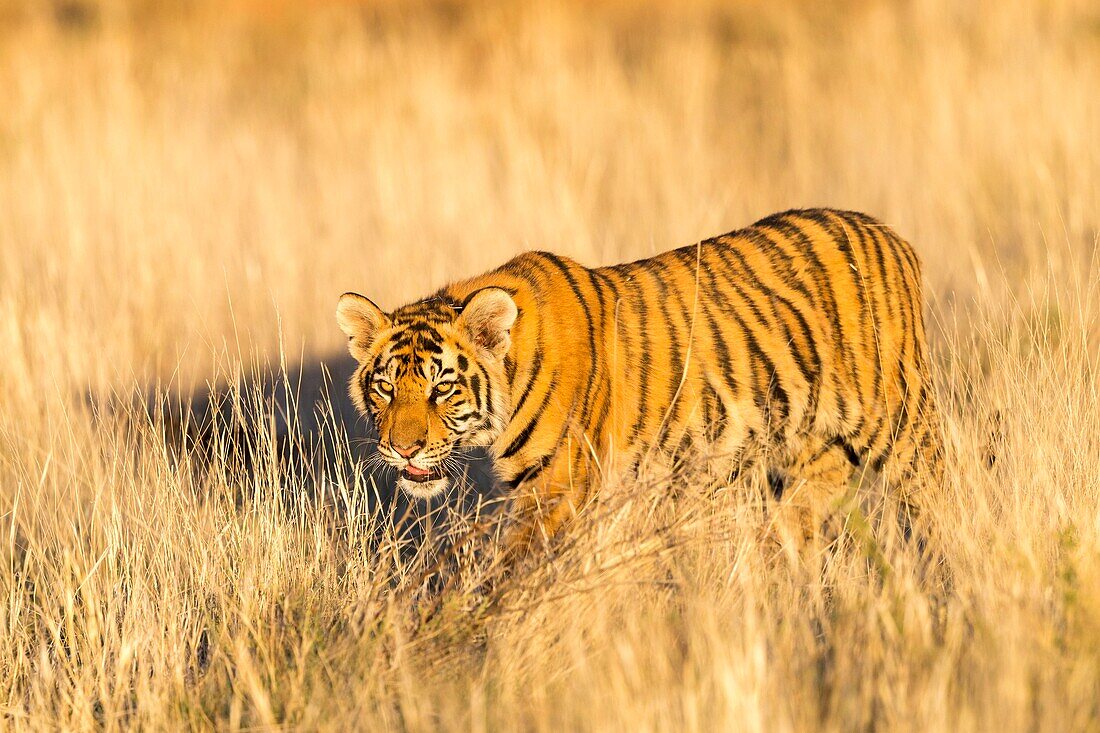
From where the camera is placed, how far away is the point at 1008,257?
22.3ft

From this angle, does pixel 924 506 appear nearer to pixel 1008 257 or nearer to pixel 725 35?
pixel 1008 257

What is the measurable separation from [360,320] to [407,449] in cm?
54

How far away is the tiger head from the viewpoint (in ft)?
12.7

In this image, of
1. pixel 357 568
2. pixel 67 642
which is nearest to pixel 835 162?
pixel 357 568

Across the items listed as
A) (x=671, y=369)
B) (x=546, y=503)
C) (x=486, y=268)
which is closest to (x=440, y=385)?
(x=546, y=503)

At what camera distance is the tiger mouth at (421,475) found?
3.93 meters

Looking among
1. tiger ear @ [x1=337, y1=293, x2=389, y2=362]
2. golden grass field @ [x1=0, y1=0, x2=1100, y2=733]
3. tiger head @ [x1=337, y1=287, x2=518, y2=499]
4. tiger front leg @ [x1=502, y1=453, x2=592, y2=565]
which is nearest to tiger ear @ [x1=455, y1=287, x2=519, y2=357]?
tiger head @ [x1=337, y1=287, x2=518, y2=499]

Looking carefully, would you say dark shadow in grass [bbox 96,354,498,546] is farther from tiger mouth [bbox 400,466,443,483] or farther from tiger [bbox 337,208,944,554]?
tiger [bbox 337,208,944,554]

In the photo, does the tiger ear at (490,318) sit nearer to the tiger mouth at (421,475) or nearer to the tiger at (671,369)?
the tiger at (671,369)

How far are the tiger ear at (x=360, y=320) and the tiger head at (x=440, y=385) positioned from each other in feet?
0.04

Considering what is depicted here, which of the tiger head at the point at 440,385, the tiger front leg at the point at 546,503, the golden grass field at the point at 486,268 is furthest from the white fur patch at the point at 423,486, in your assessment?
the tiger front leg at the point at 546,503

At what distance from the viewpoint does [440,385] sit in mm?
3947

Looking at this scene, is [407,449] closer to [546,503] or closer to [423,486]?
[423,486]

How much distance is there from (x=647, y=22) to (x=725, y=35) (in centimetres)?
107
